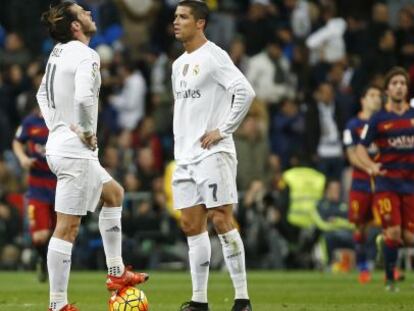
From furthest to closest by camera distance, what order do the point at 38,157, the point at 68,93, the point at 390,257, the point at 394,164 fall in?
1. the point at 38,157
2. the point at 390,257
3. the point at 394,164
4. the point at 68,93

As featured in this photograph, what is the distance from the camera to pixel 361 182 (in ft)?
67.1

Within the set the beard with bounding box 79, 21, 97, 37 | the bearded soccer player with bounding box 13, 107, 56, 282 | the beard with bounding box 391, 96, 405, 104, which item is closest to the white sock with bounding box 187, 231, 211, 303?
the beard with bounding box 79, 21, 97, 37

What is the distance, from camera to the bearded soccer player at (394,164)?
17.0 m

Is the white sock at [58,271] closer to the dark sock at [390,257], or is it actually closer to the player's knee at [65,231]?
the player's knee at [65,231]

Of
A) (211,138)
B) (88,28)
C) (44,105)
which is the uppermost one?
(88,28)

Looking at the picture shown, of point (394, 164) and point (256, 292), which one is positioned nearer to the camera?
point (394, 164)

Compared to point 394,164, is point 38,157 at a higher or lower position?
higher

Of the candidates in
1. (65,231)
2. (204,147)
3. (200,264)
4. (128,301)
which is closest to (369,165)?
(204,147)

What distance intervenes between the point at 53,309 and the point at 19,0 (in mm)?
16460

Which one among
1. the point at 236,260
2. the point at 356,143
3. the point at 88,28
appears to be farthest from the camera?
the point at 356,143

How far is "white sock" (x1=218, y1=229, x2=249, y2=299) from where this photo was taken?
42.5ft

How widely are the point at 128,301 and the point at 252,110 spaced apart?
1362 cm

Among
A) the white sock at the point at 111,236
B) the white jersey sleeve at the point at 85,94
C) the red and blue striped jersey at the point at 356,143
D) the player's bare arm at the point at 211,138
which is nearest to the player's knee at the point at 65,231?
the white sock at the point at 111,236

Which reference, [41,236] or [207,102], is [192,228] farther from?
[41,236]
